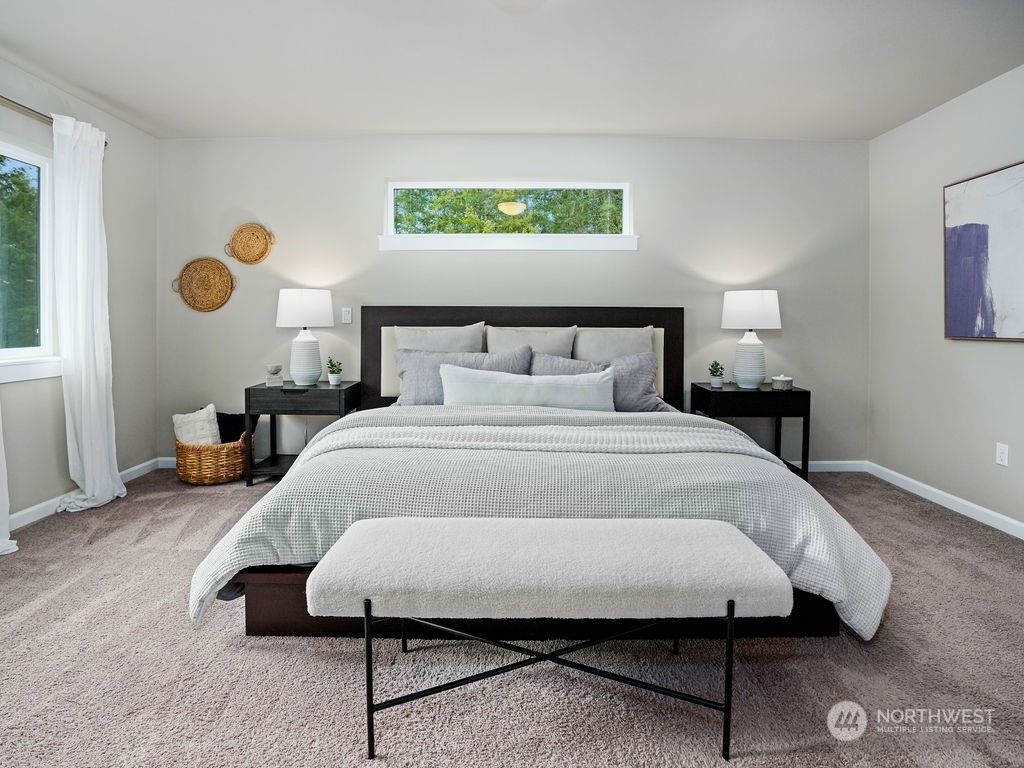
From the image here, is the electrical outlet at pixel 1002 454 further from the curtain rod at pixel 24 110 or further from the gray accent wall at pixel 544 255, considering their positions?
the curtain rod at pixel 24 110

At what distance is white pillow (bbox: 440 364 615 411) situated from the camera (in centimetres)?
328

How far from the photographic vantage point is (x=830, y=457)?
4551mm

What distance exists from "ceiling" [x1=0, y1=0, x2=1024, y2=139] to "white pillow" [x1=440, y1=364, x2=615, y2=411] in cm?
161

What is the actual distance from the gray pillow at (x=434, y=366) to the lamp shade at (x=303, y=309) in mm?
723

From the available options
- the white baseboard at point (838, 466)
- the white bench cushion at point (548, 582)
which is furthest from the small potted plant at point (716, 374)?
the white bench cushion at point (548, 582)

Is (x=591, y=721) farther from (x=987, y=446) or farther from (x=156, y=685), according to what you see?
(x=987, y=446)

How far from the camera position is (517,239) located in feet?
14.6

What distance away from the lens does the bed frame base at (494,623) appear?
2035 millimetres

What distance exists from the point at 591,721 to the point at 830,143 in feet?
14.1

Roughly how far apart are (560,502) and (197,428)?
314 cm

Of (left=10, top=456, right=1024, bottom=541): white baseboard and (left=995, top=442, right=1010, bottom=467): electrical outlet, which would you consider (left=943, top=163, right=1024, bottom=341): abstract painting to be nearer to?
(left=995, top=442, right=1010, bottom=467): electrical outlet

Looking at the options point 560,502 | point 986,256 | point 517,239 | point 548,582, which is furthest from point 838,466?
point 548,582

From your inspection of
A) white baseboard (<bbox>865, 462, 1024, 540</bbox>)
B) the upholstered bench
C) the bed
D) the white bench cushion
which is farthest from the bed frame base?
white baseboard (<bbox>865, 462, 1024, 540</bbox>)

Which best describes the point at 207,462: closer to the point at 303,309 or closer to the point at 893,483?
the point at 303,309
